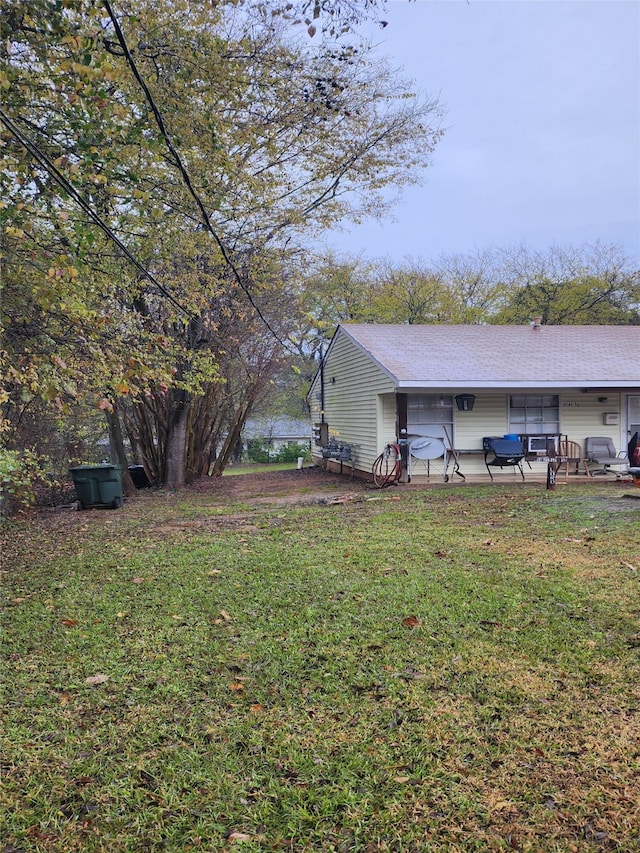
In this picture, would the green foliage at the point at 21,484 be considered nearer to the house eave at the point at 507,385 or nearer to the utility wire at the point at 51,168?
the utility wire at the point at 51,168

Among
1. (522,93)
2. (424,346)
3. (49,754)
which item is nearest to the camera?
(49,754)

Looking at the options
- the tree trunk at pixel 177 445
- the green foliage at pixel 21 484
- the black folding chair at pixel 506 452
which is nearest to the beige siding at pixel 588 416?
the black folding chair at pixel 506 452

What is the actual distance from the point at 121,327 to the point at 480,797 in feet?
19.7

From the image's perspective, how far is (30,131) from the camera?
396cm

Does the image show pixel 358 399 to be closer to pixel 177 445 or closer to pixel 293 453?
pixel 177 445

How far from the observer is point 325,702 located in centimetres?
255

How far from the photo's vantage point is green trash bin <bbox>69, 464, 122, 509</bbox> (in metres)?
9.16

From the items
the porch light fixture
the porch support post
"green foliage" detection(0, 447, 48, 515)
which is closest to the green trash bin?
"green foliage" detection(0, 447, 48, 515)

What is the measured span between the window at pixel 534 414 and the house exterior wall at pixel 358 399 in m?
2.83

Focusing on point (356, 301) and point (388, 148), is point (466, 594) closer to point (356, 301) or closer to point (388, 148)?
point (388, 148)

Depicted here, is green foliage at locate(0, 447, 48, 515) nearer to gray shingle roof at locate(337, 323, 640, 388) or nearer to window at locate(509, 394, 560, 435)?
gray shingle roof at locate(337, 323, 640, 388)

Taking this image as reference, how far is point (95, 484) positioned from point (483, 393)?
8.02 meters

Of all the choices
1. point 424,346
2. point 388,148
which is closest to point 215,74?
point 388,148

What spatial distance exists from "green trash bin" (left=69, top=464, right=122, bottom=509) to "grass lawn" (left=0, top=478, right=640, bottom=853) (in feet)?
13.1
